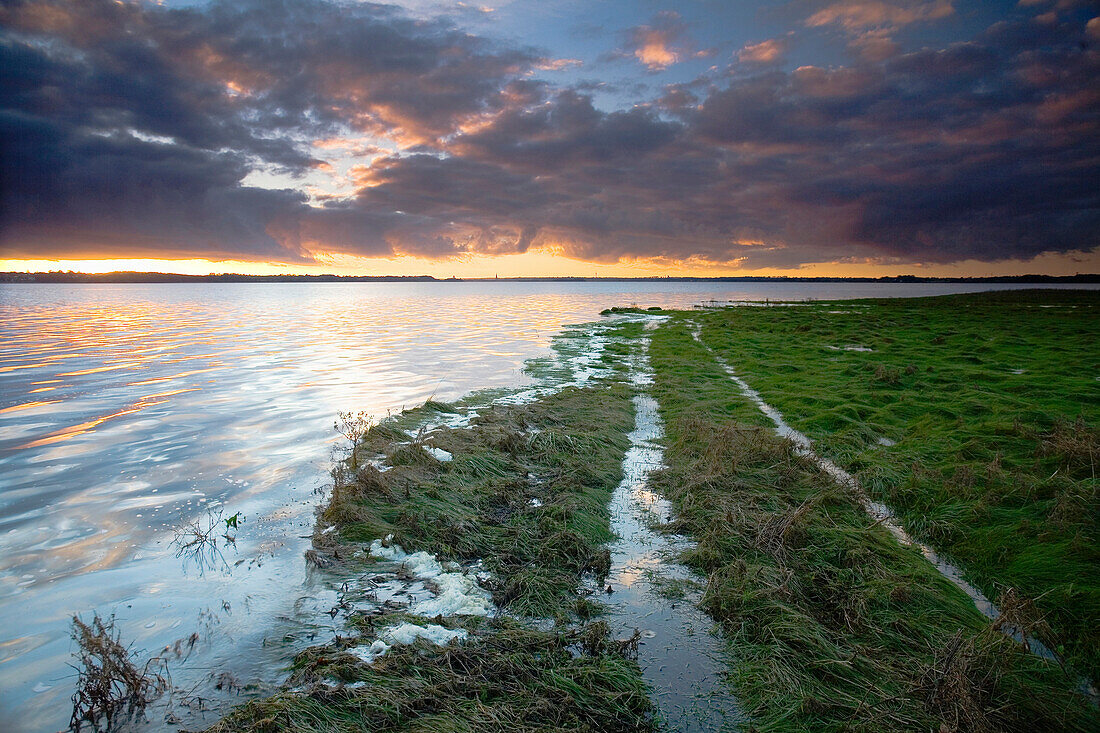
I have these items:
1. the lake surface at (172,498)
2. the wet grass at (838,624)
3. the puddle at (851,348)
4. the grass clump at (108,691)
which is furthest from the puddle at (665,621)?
the puddle at (851,348)

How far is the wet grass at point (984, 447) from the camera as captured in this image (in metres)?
6.24

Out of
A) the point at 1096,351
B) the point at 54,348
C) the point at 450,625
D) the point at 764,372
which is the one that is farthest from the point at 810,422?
the point at 54,348

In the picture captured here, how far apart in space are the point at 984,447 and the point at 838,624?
7267 millimetres

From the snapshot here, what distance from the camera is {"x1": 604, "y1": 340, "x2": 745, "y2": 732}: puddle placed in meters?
4.40

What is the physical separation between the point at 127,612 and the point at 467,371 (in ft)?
54.1

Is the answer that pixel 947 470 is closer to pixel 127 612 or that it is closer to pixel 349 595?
pixel 349 595

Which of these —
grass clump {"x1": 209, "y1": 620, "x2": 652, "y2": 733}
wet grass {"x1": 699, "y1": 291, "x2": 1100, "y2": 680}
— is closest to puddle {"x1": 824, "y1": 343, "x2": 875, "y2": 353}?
wet grass {"x1": 699, "y1": 291, "x2": 1100, "y2": 680}

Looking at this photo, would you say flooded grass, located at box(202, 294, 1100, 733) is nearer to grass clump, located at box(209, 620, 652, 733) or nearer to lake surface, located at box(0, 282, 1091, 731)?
grass clump, located at box(209, 620, 652, 733)

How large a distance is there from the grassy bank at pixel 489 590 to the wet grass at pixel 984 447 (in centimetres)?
457

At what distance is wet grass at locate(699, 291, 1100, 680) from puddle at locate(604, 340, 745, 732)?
3.36 m

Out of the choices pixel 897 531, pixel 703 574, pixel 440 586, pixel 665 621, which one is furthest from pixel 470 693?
pixel 897 531

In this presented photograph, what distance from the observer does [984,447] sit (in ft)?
32.9

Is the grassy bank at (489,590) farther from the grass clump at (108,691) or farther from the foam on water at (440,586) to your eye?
the grass clump at (108,691)

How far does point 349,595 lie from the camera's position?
6.01m
